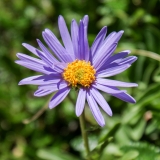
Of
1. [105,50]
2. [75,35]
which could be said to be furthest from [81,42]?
[105,50]

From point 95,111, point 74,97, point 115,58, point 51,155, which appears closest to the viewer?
point 95,111

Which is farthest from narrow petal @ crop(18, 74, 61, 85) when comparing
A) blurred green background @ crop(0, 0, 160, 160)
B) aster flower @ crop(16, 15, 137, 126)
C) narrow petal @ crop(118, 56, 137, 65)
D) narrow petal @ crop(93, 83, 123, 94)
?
blurred green background @ crop(0, 0, 160, 160)

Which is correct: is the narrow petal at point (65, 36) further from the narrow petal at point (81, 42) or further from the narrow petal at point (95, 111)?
the narrow petal at point (95, 111)

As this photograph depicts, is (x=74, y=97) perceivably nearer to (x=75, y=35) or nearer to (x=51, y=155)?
(x=51, y=155)

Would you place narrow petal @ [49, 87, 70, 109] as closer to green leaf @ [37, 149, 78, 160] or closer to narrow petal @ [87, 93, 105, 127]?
narrow petal @ [87, 93, 105, 127]

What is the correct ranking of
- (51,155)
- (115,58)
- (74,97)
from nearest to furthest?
(115,58), (51,155), (74,97)

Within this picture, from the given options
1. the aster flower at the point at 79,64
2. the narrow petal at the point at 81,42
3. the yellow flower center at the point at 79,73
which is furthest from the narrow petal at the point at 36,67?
the narrow petal at the point at 81,42

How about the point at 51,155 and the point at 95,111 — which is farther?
the point at 51,155

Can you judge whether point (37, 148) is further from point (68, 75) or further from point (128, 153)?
point (68, 75)
